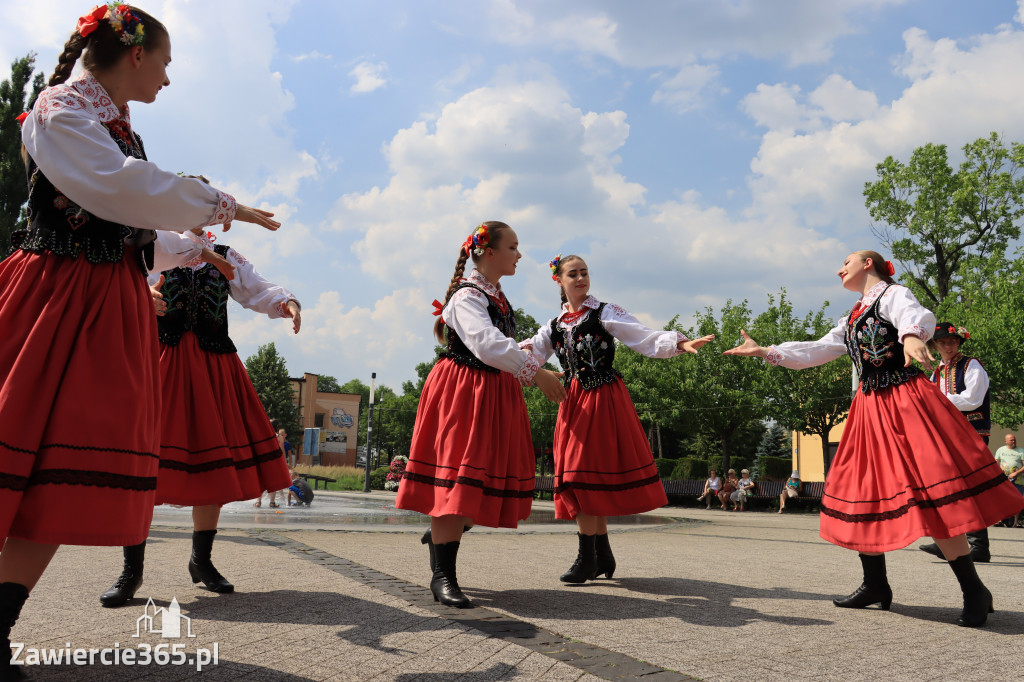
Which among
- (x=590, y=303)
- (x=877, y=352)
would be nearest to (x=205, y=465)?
(x=590, y=303)

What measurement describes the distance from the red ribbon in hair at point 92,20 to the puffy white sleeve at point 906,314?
3.93 metres

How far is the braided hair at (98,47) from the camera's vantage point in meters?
2.72

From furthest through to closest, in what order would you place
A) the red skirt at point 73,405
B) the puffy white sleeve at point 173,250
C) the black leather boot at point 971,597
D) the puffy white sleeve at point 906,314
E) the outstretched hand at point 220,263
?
the puffy white sleeve at point 906,314
the black leather boot at point 971,597
the puffy white sleeve at point 173,250
the outstretched hand at point 220,263
the red skirt at point 73,405

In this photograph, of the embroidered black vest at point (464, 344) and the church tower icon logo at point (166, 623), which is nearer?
the church tower icon logo at point (166, 623)

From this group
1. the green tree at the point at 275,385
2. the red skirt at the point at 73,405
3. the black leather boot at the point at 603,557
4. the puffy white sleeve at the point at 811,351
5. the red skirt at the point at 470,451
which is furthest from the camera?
the green tree at the point at 275,385

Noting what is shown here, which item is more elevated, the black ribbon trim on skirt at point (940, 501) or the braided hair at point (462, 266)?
the braided hair at point (462, 266)

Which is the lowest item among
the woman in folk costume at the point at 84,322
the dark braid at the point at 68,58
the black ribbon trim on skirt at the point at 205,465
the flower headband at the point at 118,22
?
the black ribbon trim on skirt at the point at 205,465

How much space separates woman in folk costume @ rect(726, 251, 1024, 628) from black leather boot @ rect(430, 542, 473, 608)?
2113 mm

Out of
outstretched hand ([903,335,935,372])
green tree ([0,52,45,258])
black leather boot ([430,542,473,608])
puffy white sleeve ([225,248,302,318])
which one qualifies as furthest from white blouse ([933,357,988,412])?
green tree ([0,52,45,258])

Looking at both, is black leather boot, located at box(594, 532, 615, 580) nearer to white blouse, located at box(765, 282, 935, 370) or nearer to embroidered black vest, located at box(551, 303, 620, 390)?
embroidered black vest, located at box(551, 303, 620, 390)

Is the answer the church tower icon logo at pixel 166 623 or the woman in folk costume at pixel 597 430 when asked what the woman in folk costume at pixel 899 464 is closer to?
the woman in folk costume at pixel 597 430

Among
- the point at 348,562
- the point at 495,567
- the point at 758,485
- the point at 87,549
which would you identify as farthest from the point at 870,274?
the point at 758,485

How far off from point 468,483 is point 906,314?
2.56 metres

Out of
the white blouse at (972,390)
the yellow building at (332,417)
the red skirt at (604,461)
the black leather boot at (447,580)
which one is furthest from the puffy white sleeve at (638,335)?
the yellow building at (332,417)
